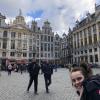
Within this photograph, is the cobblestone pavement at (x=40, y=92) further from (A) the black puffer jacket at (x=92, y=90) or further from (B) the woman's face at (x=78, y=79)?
(A) the black puffer jacket at (x=92, y=90)

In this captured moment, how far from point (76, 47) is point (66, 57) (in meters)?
9.47

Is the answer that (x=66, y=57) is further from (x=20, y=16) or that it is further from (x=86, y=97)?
(x=86, y=97)

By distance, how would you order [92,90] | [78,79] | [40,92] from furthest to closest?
[40,92]
[78,79]
[92,90]

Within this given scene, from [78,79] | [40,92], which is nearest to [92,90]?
[78,79]

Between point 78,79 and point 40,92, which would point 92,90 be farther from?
point 40,92

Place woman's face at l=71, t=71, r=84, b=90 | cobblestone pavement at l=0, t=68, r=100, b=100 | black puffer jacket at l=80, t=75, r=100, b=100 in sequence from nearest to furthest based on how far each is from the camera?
1. black puffer jacket at l=80, t=75, r=100, b=100
2. woman's face at l=71, t=71, r=84, b=90
3. cobblestone pavement at l=0, t=68, r=100, b=100

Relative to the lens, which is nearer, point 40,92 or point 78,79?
point 78,79

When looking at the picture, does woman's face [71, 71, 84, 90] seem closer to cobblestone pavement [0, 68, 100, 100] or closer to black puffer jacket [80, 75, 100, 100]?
black puffer jacket [80, 75, 100, 100]

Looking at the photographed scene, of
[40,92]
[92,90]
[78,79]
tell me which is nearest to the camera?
[92,90]

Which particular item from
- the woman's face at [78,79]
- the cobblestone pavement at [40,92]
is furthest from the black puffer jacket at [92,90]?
the cobblestone pavement at [40,92]

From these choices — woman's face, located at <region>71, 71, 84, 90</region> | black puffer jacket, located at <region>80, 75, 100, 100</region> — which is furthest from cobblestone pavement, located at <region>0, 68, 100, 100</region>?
black puffer jacket, located at <region>80, 75, 100, 100</region>

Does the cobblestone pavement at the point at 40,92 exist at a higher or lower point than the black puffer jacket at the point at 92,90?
lower

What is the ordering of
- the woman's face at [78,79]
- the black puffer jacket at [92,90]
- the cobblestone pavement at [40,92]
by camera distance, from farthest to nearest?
the cobblestone pavement at [40,92]
the woman's face at [78,79]
the black puffer jacket at [92,90]

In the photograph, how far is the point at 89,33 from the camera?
55.2m
